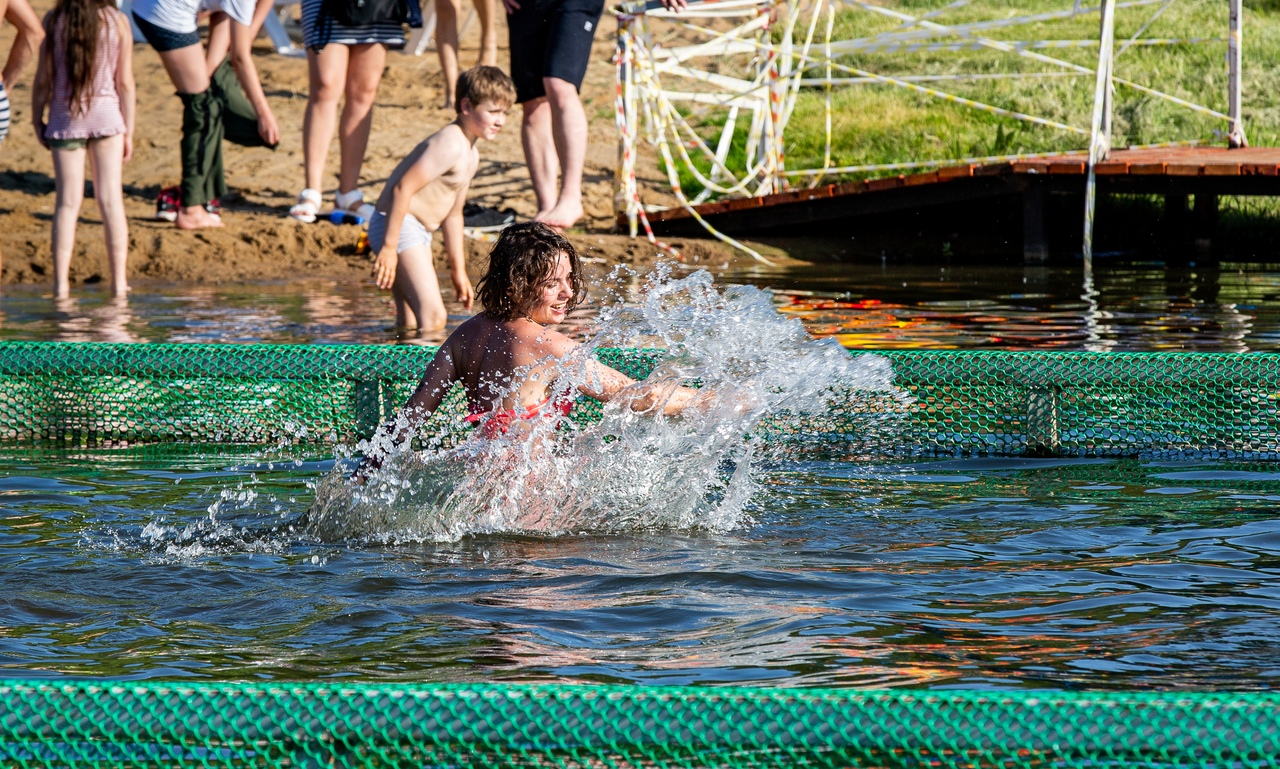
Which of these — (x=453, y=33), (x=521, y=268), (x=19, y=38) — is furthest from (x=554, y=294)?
(x=453, y=33)

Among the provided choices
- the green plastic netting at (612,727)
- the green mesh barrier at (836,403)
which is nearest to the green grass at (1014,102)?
the green mesh barrier at (836,403)

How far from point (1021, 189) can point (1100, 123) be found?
0.71m

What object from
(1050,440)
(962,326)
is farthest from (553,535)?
(962,326)

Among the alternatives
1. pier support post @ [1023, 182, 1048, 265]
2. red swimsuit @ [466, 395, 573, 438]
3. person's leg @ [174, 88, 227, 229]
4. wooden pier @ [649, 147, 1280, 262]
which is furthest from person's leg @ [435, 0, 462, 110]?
red swimsuit @ [466, 395, 573, 438]

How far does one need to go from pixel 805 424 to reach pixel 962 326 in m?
2.70

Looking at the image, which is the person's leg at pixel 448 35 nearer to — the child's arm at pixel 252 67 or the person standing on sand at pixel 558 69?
the child's arm at pixel 252 67

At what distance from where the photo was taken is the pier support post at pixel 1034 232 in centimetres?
1140

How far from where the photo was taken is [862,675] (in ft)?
10.8

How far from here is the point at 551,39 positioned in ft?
31.3

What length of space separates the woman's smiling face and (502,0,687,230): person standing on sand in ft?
15.6

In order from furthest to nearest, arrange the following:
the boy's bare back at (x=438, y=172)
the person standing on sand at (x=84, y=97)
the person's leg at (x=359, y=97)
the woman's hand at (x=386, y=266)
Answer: the person's leg at (x=359, y=97) → the person standing on sand at (x=84, y=97) → the boy's bare back at (x=438, y=172) → the woman's hand at (x=386, y=266)

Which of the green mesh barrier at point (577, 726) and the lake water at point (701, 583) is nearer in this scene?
the green mesh barrier at point (577, 726)

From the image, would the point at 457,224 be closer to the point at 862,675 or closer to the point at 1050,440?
the point at 1050,440

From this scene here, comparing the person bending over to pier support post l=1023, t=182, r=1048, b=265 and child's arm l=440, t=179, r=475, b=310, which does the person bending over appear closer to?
child's arm l=440, t=179, r=475, b=310
